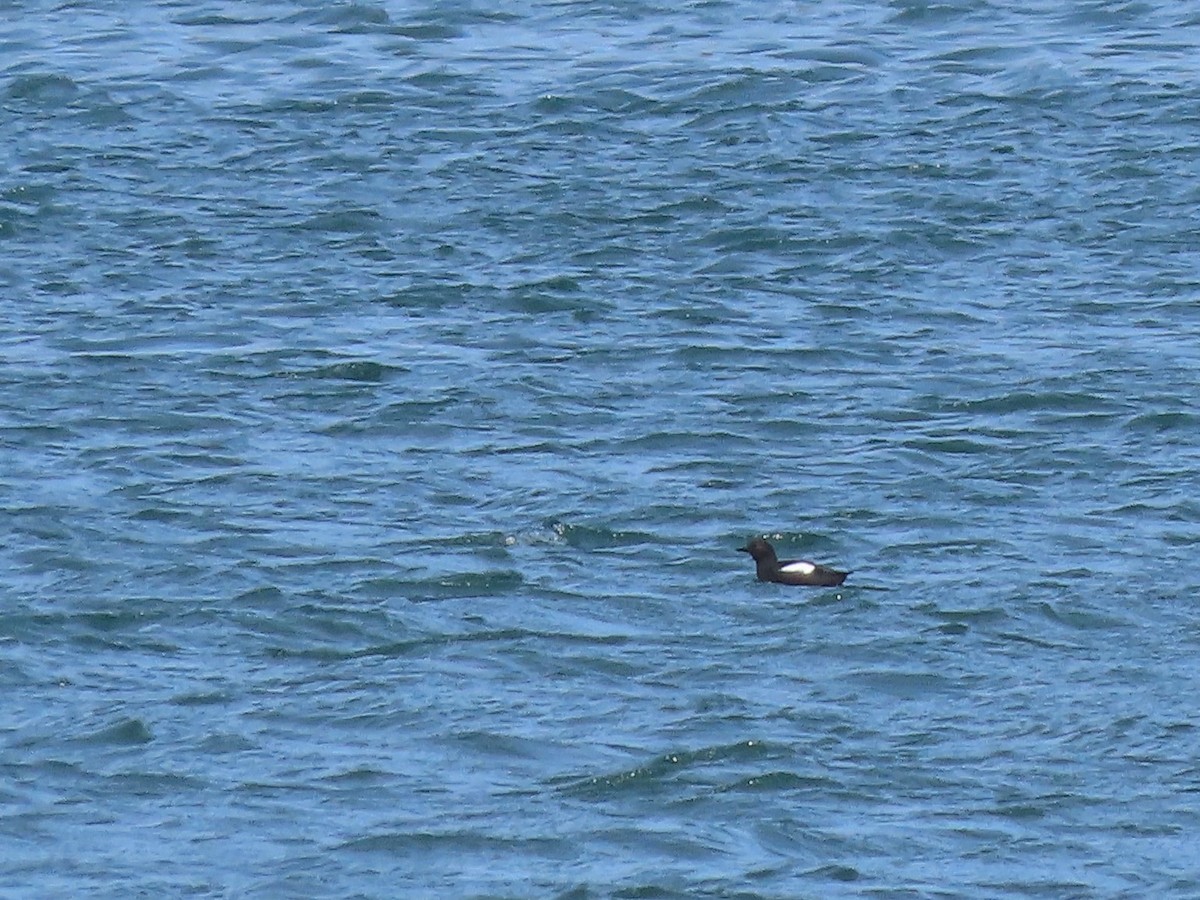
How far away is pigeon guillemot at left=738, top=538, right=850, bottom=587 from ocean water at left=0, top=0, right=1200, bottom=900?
114 mm

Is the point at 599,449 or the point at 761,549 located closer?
the point at 761,549

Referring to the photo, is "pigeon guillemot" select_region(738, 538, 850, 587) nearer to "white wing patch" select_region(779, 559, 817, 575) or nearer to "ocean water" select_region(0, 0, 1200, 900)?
"white wing patch" select_region(779, 559, 817, 575)

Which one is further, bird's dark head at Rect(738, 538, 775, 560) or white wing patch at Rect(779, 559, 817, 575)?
bird's dark head at Rect(738, 538, 775, 560)

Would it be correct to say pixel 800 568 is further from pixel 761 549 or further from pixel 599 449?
pixel 599 449

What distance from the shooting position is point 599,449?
52.5 feet

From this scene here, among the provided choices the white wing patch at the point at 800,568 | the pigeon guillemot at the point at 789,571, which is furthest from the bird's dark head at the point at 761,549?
the white wing patch at the point at 800,568

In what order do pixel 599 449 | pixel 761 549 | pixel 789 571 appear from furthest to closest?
pixel 599 449 < pixel 761 549 < pixel 789 571

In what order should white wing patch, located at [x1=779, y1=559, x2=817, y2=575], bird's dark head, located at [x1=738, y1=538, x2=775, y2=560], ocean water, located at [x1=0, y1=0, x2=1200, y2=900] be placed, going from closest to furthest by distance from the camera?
ocean water, located at [x1=0, y1=0, x2=1200, y2=900], white wing patch, located at [x1=779, y1=559, x2=817, y2=575], bird's dark head, located at [x1=738, y1=538, x2=775, y2=560]

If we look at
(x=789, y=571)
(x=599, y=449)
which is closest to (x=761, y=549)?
(x=789, y=571)

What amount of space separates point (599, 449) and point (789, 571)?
243cm

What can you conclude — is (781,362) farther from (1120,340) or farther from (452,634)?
(452,634)

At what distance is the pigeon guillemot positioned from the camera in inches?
544

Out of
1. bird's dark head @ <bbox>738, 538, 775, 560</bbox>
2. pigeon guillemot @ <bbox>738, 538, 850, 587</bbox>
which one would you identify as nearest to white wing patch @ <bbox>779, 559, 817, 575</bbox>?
pigeon guillemot @ <bbox>738, 538, 850, 587</bbox>

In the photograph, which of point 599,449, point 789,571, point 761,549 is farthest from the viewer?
point 599,449
